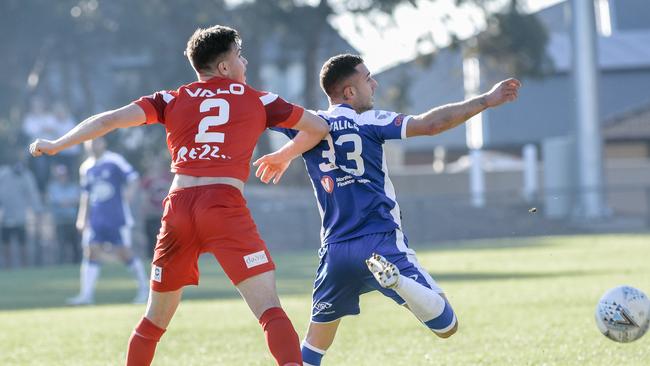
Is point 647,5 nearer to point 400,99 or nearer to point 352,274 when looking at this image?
point 400,99

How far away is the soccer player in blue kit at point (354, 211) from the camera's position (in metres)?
6.78

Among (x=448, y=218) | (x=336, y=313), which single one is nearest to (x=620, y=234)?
(x=448, y=218)

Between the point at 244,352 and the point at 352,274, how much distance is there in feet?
9.39

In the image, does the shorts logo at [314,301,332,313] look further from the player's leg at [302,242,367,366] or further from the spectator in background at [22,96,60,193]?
the spectator in background at [22,96,60,193]

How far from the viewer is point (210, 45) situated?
6578 mm

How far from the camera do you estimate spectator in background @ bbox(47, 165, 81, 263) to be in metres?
26.4

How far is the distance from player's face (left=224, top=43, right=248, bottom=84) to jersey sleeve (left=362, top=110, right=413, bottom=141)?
0.70 m

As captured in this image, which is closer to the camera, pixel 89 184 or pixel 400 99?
pixel 89 184

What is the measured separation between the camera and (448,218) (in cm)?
3450

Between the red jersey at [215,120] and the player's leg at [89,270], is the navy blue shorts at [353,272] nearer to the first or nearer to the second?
the red jersey at [215,120]

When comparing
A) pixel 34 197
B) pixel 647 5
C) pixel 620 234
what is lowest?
pixel 620 234

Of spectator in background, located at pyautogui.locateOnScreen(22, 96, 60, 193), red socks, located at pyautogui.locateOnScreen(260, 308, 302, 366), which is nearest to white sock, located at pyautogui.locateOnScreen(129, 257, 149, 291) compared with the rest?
red socks, located at pyautogui.locateOnScreen(260, 308, 302, 366)

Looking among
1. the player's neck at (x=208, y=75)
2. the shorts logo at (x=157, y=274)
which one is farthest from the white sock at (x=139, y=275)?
the player's neck at (x=208, y=75)

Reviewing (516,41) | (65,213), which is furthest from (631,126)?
(65,213)
